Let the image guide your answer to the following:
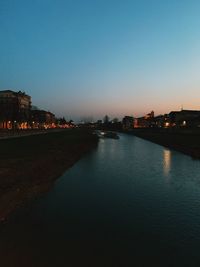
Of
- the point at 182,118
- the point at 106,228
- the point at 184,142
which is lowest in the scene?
the point at 106,228

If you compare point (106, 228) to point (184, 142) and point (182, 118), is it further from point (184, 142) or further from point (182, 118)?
point (182, 118)

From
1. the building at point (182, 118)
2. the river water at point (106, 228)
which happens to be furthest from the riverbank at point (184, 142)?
the building at point (182, 118)

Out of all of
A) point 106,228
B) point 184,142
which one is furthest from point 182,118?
point 106,228

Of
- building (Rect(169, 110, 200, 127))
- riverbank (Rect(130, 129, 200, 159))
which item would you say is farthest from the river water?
building (Rect(169, 110, 200, 127))

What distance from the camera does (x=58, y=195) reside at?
2184 centimetres

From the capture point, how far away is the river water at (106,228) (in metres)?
11.3

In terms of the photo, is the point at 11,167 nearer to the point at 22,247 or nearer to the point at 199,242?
the point at 22,247

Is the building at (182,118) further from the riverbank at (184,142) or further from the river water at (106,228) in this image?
the river water at (106,228)

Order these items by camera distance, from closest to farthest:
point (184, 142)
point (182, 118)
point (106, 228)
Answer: point (106, 228)
point (184, 142)
point (182, 118)

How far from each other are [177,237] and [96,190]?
10.5 metres

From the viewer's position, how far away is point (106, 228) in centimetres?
1465

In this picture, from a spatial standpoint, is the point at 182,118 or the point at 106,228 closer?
the point at 106,228

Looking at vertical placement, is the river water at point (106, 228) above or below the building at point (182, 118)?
below

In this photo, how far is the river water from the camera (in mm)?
11297
